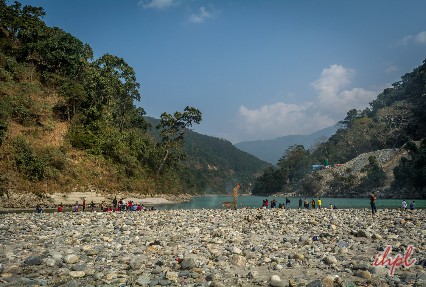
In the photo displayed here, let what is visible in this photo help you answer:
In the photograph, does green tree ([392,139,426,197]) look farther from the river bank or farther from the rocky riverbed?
the rocky riverbed

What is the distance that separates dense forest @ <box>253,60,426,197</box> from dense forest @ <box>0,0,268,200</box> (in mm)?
52395

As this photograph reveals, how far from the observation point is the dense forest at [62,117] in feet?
127

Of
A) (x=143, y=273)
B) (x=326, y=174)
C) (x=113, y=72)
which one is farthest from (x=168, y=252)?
(x=326, y=174)

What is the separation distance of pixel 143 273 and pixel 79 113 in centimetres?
4839

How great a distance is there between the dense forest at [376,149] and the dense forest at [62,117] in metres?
52.4

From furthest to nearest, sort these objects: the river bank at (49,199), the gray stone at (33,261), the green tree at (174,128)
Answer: the green tree at (174,128)
the river bank at (49,199)
the gray stone at (33,261)

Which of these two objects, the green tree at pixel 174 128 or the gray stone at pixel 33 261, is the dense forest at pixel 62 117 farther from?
the gray stone at pixel 33 261

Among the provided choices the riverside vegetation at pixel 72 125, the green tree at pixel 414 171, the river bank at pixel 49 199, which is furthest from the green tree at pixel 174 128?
the green tree at pixel 414 171

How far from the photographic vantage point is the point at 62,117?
51.7 meters

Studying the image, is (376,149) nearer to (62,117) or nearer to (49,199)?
(62,117)

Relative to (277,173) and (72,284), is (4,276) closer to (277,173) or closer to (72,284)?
(72,284)

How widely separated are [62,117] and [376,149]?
365 feet

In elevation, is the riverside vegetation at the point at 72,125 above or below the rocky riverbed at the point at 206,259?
above

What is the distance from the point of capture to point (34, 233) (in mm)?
14523
